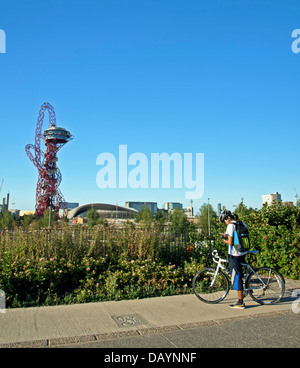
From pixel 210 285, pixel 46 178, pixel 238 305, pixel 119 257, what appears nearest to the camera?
pixel 238 305

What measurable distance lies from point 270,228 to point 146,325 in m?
4.84

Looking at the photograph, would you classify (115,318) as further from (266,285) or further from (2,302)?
(266,285)

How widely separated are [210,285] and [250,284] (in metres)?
0.78

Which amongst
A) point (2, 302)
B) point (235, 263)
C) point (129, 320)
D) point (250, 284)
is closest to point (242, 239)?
point (235, 263)

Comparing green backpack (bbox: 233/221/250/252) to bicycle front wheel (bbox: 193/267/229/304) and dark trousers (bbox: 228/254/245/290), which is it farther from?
bicycle front wheel (bbox: 193/267/229/304)

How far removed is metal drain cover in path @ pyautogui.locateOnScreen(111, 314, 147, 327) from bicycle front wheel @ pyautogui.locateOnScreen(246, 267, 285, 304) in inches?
91.4

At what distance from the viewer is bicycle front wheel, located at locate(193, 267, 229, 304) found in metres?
6.80

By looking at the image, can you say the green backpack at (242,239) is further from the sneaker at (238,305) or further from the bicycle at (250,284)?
the sneaker at (238,305)

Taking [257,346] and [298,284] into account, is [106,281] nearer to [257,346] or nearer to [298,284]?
[257,346]

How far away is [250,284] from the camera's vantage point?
6828 mm

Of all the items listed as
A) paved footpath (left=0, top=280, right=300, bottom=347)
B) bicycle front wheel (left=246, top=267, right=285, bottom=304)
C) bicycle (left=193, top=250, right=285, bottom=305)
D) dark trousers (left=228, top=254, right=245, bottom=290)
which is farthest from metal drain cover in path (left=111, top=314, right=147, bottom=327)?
bicycle front wheel (left=246, top=267, right=285, bottom=304)

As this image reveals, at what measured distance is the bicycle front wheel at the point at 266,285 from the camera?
674 cm

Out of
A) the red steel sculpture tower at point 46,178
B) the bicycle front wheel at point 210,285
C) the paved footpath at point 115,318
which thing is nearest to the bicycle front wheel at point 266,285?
the paved footpath at point 115,318

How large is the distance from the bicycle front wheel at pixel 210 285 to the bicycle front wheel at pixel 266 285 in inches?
20.0
